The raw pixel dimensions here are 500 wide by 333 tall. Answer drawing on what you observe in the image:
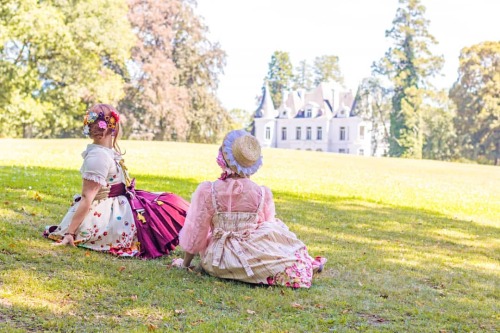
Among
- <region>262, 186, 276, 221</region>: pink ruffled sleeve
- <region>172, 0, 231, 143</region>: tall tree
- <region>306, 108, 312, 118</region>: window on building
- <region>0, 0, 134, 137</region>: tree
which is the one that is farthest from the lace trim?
<region>306, 108, 312, 118</region>: window on building

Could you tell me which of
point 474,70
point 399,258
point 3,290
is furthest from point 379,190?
point 474,70

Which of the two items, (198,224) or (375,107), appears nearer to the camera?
(198,224)

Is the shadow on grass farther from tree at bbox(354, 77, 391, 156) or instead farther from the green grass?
Result: tree at bbox(354, 77, 391, 156)

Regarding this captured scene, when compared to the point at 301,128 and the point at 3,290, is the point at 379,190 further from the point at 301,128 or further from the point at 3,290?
the point at 301,128

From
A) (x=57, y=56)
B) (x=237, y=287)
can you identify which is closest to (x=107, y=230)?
(x=237, y=287)

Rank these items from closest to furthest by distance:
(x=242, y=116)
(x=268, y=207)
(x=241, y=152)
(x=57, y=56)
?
(x=241, y=152)
(x=268, y=207)
(x=57, y=56)
(x=242, y=116)

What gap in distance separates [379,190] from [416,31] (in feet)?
165

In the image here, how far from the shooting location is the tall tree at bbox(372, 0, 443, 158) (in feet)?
203

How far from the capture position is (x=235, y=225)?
532 cm

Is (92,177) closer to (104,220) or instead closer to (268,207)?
(104,220)

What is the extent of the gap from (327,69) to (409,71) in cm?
2514

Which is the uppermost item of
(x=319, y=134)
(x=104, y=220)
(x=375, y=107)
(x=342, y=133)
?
(x=375, y=107)

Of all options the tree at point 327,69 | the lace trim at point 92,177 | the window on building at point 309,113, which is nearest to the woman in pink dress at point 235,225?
the lace trim at point 92,177

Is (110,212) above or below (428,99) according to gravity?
below
